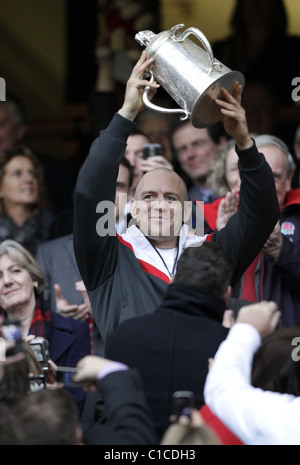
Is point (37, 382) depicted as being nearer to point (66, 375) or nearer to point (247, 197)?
point (66, 375)

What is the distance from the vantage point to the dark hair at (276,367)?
2.32 meters

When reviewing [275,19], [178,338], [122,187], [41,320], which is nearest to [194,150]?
[122,187]

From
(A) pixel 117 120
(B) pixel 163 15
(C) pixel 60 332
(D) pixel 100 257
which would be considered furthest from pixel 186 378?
(B) pixel 163 15

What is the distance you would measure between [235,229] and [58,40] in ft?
11.7

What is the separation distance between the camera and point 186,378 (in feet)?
8.12

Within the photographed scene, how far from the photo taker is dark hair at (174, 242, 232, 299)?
2541 millimetres

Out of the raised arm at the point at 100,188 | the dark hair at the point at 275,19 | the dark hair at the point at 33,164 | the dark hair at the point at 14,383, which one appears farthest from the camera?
the dark hair at the point at 275,19

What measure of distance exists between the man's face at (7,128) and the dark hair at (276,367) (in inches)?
129

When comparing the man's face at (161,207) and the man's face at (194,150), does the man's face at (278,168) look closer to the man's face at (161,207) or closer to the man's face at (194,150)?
the man's face at (161,207)

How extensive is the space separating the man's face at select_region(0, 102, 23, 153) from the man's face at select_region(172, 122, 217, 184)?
1045 millimetres

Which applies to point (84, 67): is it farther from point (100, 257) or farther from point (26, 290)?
point (100, 257)

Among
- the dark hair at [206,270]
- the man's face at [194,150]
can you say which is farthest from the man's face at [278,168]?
the dark hair at [206,270]

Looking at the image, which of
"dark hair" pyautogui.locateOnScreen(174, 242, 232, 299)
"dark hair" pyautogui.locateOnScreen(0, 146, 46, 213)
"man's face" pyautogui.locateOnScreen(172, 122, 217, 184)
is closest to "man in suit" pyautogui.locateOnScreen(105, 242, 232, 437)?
"dark hair" pyautogui.locateOnScreen(174, 242, 232, 299)

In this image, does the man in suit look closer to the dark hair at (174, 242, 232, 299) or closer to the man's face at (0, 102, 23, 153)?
the dark hair at (174, 242, 232, 299)
